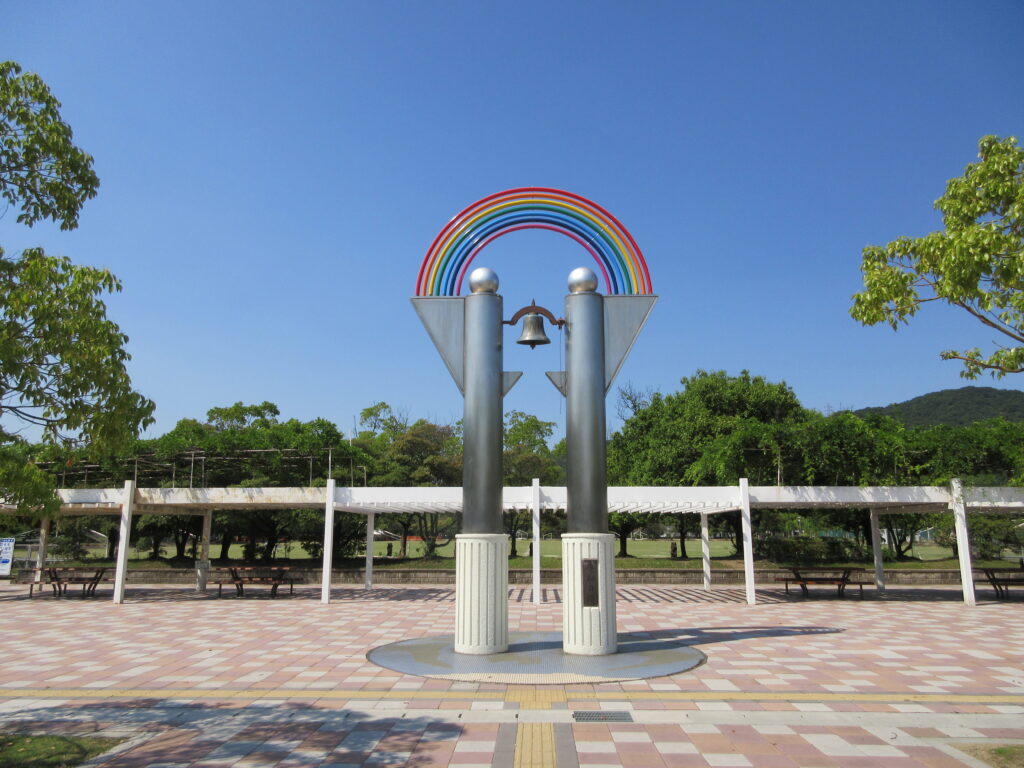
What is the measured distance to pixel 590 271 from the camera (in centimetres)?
1040

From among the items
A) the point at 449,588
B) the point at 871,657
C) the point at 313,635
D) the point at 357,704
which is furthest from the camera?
the point at 449,588

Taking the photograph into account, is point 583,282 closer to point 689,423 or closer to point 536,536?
point 536,536

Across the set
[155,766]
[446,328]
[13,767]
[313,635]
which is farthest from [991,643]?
[13,767]

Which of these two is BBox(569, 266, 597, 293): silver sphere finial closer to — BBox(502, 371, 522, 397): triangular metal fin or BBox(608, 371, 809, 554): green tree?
BBox(502, 371, 522, 397): triangular metal fin

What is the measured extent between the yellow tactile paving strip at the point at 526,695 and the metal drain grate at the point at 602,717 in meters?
0.45

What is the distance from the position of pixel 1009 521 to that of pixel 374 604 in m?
27.5

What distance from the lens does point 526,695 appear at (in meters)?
7.20

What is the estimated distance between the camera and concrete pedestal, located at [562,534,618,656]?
9.23m

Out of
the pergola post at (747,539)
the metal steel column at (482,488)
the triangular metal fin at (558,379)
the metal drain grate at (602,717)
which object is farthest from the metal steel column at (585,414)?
the pergola post at (747,539)

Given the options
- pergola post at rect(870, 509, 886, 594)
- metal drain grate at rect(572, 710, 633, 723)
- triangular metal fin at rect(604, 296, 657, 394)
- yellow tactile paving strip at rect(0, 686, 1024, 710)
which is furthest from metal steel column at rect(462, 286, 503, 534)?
pergola post at rect(870, 509, 886, 594)

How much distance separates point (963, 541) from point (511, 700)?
15023mm

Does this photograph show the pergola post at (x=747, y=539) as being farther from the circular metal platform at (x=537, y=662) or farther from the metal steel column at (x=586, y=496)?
the metal steel column at (x=586, y=496)

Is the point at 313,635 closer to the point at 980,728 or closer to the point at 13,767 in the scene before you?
the point at 13,767

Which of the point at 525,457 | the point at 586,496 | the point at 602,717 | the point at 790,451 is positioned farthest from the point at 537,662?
the point at 525,457
